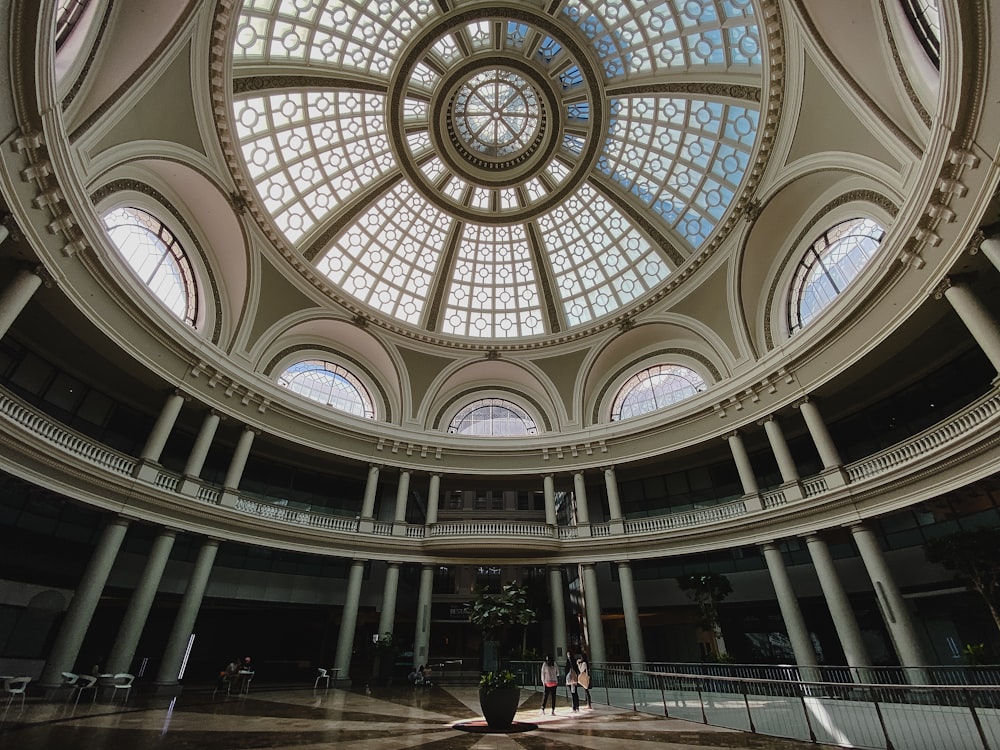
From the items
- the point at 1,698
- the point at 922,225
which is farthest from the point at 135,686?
the point at 922,225

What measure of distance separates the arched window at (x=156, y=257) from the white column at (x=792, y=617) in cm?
2567

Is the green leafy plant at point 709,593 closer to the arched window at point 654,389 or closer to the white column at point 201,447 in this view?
the arched window at point 654,389

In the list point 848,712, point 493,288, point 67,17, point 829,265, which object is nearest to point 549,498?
point 493,288

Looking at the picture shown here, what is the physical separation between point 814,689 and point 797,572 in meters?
9.67

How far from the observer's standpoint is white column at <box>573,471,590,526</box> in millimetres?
23717

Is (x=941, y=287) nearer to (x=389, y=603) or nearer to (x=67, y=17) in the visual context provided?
(x=389, y=603)

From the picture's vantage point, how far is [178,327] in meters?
17.9

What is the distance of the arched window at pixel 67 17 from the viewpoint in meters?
11.2

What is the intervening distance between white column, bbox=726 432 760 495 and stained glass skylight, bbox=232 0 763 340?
369 inches

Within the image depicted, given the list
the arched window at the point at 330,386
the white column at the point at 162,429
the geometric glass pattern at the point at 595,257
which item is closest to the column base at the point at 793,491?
the geometric glass pattern at the point at 595,257

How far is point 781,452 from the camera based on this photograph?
Result: 19.3 m

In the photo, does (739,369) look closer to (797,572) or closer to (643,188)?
(797,572)

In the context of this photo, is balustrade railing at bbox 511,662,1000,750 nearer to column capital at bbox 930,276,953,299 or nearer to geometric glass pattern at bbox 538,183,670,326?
column capital at bbox 930,276,953,299

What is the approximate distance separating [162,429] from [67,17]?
41.4 feet
